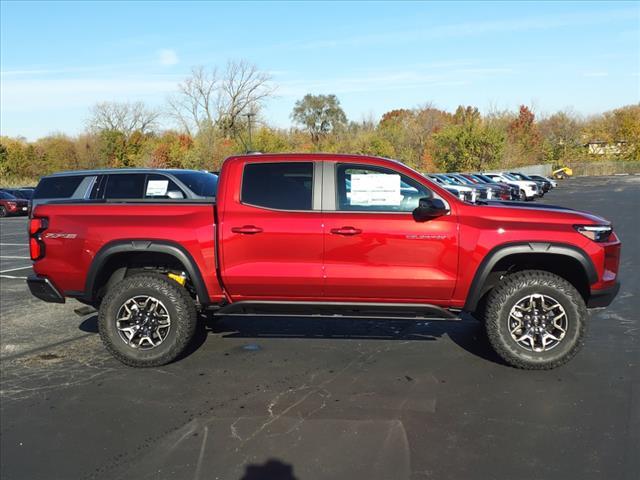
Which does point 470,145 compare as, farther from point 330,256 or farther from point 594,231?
point 330,256

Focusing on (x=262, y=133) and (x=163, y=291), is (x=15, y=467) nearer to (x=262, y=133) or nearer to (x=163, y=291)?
(x=163, y=291)

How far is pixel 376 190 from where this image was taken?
4.92 m

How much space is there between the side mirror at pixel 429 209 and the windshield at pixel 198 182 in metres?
6.88

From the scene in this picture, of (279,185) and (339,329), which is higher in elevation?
(279,185)

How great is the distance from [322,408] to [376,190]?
76.5 inches

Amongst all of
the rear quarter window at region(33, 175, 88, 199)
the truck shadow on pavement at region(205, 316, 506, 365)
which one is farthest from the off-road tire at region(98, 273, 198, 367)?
the rear quarter window at region(33, 175, 88, 199)

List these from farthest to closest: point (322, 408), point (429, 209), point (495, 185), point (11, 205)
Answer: point (495, 185)
point (11, 205)
point (429, 209)
point (322, 408)

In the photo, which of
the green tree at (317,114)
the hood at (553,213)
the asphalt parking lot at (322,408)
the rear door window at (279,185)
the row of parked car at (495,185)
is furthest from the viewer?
the green tree at (317,114)

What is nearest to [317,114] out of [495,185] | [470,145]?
[470,145]

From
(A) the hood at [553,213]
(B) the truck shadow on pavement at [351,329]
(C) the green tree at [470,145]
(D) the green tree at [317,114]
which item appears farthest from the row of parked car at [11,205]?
(D) the green tree at [317,114]

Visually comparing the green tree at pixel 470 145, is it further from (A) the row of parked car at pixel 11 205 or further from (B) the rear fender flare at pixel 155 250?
(B) the rear fender flare at pixel 155 250

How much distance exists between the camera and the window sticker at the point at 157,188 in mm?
10508

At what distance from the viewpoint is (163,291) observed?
4988mm

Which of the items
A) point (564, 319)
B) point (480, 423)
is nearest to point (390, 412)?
point (480, 423)
